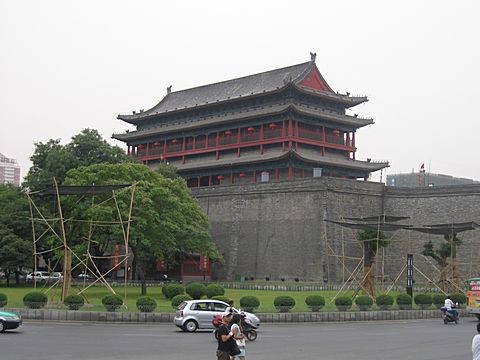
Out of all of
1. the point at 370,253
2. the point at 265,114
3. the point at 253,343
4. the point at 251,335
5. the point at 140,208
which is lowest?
the point at 253,343

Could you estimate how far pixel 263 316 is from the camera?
85.4 ft

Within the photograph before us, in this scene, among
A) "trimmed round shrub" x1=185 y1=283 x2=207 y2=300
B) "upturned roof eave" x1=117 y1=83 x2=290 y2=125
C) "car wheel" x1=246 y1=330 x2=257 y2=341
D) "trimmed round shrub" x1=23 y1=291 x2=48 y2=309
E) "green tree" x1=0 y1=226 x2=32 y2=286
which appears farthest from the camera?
"upturned roof eave" x1=117 y1=83 x2=290 y2=125

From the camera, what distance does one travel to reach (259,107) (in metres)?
61.5

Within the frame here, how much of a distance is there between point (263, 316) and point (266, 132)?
36137 millimetres

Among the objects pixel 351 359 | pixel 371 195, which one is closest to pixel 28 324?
pixel 351 359

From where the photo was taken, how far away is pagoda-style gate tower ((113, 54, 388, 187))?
5878cm

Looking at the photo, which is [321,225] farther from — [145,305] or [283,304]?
[145,305]

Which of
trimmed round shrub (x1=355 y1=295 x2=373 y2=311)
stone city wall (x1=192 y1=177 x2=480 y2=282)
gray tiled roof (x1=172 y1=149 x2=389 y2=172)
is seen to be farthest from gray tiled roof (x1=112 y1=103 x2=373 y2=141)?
trimmed round shrub (x1=355 y1=295 x2=373 y2=311)

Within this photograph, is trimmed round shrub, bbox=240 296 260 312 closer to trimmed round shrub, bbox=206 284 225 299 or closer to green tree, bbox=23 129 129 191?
trimmed round shrub, bbox=206 284 225 299

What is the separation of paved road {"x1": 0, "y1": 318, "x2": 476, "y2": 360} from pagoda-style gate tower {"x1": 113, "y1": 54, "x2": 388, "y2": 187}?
34012 mm

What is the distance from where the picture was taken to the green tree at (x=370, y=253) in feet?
113

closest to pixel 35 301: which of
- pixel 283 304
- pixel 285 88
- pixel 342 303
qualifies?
pixel 283 304

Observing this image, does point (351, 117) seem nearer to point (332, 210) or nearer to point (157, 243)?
point (332, 210)

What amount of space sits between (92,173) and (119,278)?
1963 centimetres
